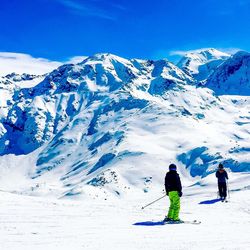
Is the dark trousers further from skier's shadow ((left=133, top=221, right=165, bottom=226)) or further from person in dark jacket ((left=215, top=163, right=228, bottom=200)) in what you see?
skier's shadow ((left=133, top=221, right=165, bottom=226))

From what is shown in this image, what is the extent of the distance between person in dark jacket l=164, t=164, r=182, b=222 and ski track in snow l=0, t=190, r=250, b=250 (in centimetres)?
97

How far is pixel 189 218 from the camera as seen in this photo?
2364 centimetres

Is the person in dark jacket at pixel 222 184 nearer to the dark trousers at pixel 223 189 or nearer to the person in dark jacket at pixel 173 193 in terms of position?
the dark trousers at pixel 223 189

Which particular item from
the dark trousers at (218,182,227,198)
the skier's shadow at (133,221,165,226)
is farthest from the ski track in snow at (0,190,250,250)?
the dark trousers at (218,182,227,198)

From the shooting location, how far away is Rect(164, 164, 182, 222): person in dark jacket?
21.6 m

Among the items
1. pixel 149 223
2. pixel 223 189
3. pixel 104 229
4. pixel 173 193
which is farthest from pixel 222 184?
pixel 104 229

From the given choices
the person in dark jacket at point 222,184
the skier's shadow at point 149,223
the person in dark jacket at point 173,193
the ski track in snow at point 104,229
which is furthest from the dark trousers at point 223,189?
the skier's shadow at point 149,223

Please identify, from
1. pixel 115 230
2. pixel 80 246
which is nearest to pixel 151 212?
pixel 115 230

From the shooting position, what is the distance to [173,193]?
21859mm

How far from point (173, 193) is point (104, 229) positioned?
4532 mm

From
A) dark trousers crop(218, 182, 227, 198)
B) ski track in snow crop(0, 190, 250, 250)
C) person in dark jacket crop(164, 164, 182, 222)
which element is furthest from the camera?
dark trousers crop(218, 182, 227, 198)

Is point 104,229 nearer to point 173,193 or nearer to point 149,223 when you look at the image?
point 149,223

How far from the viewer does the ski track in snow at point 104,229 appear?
1556 centimetres

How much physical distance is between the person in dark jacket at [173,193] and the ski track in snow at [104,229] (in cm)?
97
